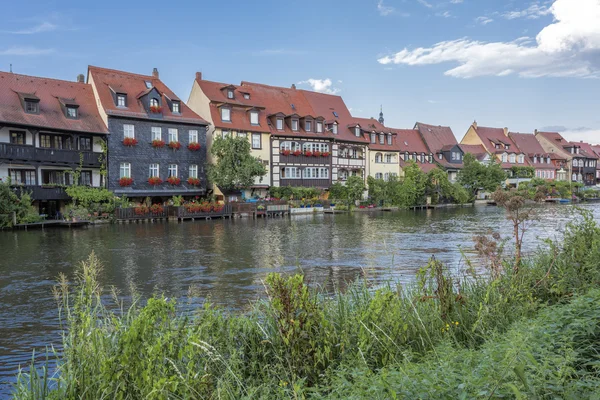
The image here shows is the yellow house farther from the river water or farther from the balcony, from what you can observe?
the river water

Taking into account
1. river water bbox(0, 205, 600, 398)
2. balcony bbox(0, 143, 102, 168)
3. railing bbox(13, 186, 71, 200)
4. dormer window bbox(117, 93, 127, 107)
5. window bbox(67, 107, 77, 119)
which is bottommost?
river water bbox(0, 205, 600, 398)

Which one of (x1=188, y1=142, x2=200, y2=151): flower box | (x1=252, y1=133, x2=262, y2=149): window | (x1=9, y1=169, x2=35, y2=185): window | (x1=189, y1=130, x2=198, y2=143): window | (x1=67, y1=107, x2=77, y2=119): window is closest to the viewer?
(x1=9, y1=169, x2=35, y2=185): window

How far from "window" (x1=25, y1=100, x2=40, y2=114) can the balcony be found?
307 centimetres

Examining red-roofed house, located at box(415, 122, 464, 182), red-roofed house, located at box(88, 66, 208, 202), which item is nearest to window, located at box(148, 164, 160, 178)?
red-roofed house, located at box(88, 66, 208, 202)

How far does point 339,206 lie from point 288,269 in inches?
1346

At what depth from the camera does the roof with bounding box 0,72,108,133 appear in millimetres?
34375

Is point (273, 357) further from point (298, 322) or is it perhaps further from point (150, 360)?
point (150, 360)

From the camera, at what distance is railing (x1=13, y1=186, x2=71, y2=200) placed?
1312 inches

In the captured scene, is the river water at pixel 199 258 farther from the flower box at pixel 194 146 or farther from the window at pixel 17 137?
the flower box at pixel 194 146

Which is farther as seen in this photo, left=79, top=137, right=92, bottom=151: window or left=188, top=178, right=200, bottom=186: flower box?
left=188, top=178, right=200, bottom=186: flower box

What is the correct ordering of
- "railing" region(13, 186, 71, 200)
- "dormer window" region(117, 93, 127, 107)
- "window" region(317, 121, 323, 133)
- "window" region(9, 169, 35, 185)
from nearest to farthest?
"railing" region(13, 186, 71, 200)
"window" region(9, 169, 35, 185)
"dormer window" region(117, 93, 127, 107)
"window" region(317, 121, 323, 133)

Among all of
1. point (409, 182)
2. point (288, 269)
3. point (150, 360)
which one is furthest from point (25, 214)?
point (409, 182)

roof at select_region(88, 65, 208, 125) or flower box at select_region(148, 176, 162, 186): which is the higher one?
roof at select_region(88, 65, 208, 125)

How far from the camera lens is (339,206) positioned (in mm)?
50438
